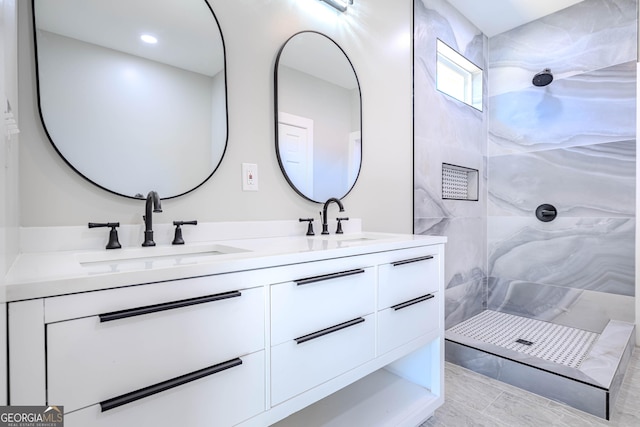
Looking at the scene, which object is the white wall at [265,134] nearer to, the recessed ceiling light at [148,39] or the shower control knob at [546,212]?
the recessed ceiling light at [148,39]

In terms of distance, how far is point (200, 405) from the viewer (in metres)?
0.79

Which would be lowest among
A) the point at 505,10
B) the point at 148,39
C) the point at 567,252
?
the point at 567,252

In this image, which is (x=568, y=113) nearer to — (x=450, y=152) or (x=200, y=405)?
(x=450, y=152)

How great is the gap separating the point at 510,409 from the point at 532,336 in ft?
3.16

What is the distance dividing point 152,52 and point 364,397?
1.83m

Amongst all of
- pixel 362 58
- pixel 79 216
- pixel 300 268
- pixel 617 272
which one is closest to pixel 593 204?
pixel 617 272

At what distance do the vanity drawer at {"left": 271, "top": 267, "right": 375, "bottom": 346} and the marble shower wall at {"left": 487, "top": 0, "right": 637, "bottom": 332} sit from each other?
7.88 ft

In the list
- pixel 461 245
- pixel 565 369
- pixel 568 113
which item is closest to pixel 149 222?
pixel 565 369

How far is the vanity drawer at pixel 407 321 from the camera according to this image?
1273mm

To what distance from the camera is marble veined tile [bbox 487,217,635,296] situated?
2.42 meters

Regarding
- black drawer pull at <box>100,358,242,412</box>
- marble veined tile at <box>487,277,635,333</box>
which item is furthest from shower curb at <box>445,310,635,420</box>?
black drawer pull at <box>100,358,242,412</box>

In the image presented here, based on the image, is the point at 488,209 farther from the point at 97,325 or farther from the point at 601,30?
the point at 97,325

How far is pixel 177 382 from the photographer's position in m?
0.74

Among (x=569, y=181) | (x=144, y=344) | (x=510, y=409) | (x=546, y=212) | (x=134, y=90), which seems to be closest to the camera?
(x=144, y=344)
